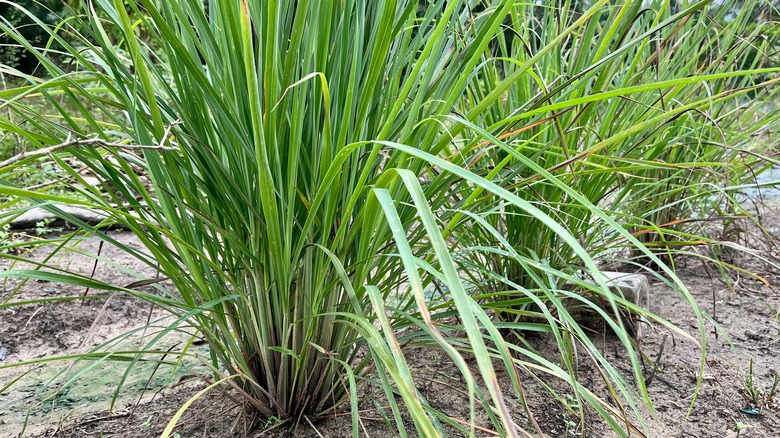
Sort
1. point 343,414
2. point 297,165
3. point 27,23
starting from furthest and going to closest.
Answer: point 27,23
point 343,414
point 297,165

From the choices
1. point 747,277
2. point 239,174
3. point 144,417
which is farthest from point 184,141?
point 747,277

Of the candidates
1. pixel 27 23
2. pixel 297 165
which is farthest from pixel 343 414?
pixel 27 23

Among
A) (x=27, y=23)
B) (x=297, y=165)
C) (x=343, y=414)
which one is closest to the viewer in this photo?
(x=297, y=165)

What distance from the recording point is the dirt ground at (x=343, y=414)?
40.6 inches

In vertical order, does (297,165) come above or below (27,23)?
above

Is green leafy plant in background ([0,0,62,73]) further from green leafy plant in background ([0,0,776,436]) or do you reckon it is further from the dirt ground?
green leafy plant in background ([0,0,776,436])

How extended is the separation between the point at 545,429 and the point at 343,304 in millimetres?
518

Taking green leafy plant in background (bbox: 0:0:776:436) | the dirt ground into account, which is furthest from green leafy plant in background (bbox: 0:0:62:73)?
green leafy plant in background (bbox: 0:0:776:436)

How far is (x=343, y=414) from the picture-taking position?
3.19ft

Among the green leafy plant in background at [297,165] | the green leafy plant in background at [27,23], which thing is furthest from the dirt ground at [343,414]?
the green leafy plant in background at [27,23]

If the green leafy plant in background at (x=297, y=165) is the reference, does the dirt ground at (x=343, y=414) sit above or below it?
below

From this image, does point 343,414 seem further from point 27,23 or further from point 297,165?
point 27,23

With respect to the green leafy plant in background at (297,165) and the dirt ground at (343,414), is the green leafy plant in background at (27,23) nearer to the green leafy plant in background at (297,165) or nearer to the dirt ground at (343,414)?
the dirt ground at (343,414)

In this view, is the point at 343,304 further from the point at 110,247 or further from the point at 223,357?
the point at 110,247
